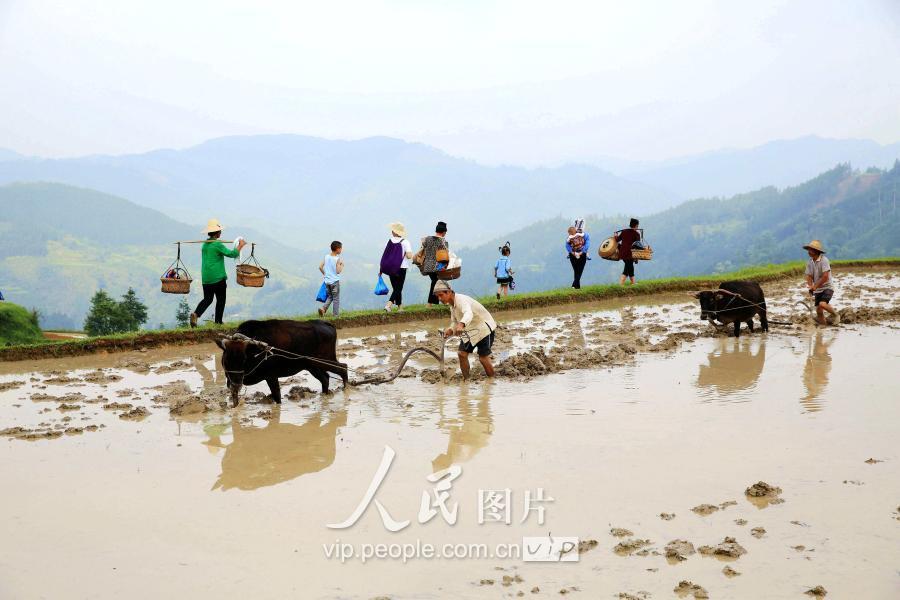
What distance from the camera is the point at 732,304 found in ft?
43.1

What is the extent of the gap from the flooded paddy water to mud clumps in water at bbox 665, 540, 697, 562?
0.5 inches

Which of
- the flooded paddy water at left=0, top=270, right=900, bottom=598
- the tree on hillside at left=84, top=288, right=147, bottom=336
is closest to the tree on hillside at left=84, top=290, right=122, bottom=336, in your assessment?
the tree on hillside at left=84, top=288, right=147, bottom=336

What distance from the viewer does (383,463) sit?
23.2 feet

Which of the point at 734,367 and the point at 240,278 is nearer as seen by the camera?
the point at 734,367

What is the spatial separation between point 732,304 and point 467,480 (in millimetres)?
8004

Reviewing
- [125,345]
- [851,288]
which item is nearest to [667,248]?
[851,288]

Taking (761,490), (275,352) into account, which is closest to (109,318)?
(275,352)

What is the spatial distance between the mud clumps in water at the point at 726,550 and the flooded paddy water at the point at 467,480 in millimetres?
17

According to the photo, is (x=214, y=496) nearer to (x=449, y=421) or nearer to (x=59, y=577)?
(x=59, y=577)

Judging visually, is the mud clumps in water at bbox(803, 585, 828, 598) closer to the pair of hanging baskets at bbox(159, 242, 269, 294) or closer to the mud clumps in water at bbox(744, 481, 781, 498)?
the mud clumps in water at bbox(744, 481, 781, 498)

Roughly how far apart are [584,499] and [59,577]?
12.0 feet

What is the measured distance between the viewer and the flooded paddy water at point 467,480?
5.03 metres

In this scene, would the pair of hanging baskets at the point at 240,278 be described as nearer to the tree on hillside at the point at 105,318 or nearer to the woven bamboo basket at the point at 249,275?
the woven bamboo basket at the point at 249,275

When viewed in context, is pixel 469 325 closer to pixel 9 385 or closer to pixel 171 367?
pixel 171 367
